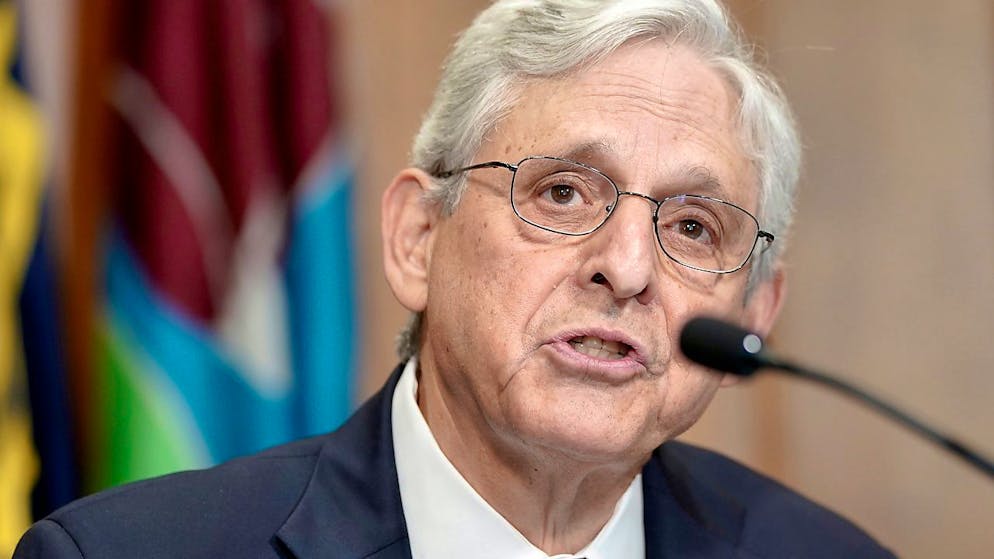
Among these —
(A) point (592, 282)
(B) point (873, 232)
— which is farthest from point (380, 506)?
(B) point (873, 232)

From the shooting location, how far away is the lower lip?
5.91 ft

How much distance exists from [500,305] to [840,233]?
2.10m

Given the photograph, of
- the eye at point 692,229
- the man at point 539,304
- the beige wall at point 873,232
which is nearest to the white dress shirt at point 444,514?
the man at point 539,304

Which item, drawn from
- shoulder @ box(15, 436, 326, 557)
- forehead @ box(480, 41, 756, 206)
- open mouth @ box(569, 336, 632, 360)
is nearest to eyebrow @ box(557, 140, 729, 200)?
forehead @ box(480, 41, 756, 206)

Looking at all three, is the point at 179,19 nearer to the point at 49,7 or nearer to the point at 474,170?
the point at 49,7

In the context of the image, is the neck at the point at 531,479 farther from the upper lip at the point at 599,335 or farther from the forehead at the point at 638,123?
the forehead at the point at 638,123

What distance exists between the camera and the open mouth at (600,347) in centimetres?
183

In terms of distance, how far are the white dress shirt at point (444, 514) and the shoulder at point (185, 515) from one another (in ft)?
0.57

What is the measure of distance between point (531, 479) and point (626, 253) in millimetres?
404

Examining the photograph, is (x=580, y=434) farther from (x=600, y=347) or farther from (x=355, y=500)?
(x=355, y=500)

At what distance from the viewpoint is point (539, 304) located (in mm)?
1834

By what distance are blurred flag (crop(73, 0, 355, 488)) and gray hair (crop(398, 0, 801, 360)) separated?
935 millimetres

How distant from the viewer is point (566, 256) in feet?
6.08

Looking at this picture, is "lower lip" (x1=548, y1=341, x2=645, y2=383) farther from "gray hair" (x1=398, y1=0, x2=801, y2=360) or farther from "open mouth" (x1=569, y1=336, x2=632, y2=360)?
"gray hair" (x1=398, y1=0, x2=801, y2=360)
